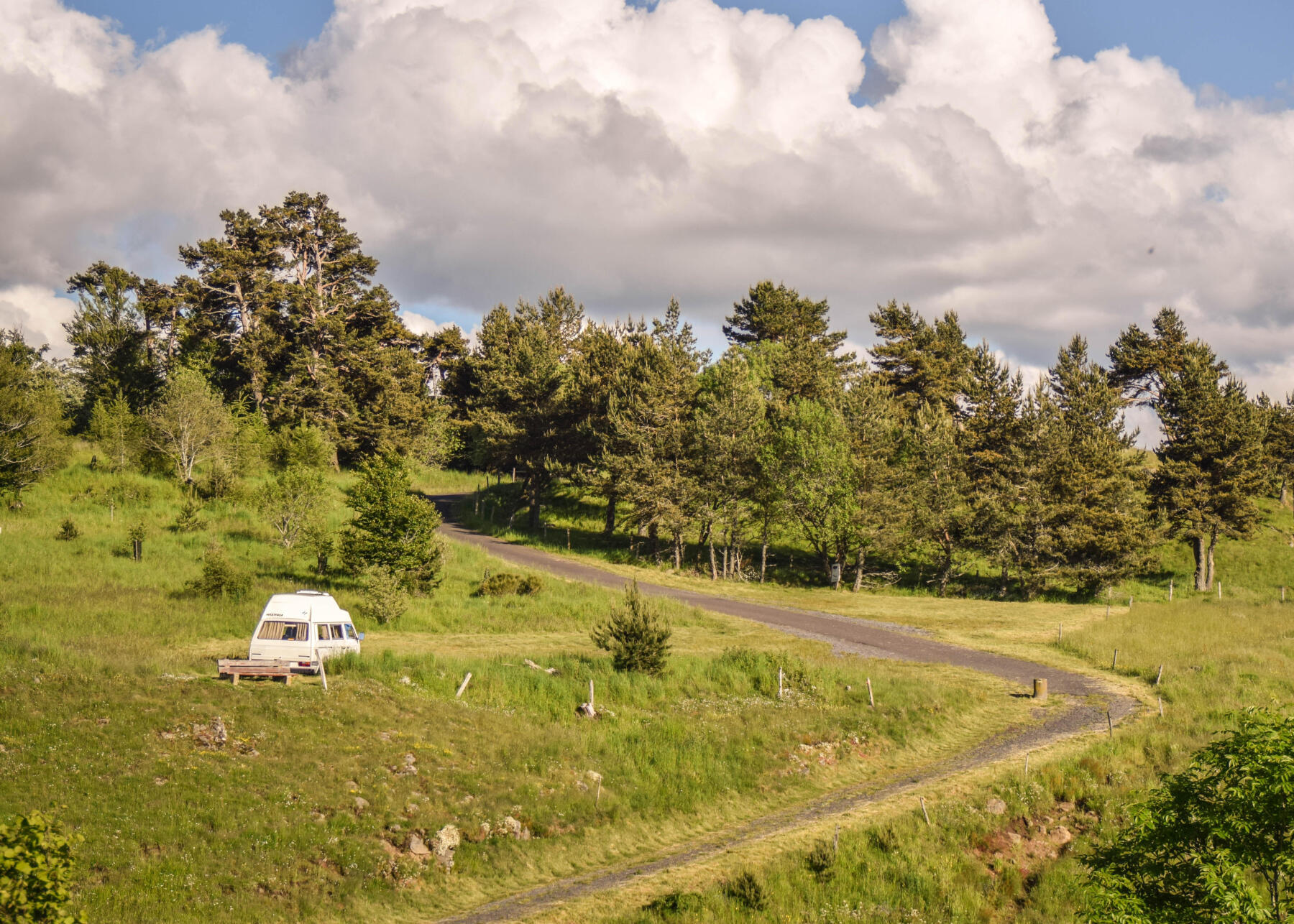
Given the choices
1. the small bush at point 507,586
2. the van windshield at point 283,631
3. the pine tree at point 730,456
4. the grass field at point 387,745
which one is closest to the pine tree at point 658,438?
the pine tree at point 730,456

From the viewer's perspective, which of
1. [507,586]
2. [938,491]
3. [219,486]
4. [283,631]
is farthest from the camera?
[938,491]

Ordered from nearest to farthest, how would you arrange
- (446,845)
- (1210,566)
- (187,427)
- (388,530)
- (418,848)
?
(418,848) < (446,845) < (388,530) < (187,427) < (1210,566)

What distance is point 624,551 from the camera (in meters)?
66.4

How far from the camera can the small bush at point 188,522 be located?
164ft

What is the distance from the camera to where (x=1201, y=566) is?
6356 cm

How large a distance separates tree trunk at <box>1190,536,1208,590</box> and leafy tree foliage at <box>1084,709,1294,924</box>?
60618 millimetres

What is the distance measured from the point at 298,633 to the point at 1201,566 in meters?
65.5

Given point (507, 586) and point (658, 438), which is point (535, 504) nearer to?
point (658, 438)

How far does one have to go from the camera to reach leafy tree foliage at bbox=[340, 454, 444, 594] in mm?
40750

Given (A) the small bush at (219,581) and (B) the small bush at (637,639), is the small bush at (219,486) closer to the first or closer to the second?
(A) the small bush at (219,581)

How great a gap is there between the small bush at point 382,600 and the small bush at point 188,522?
19551 millimetres

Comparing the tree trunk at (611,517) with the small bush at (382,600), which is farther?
the tree trunk at (611,517)

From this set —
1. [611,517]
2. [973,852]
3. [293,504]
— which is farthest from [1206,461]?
[293,504]

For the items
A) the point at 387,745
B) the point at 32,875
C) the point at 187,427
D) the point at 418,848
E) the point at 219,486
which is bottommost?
the point at 418,848
